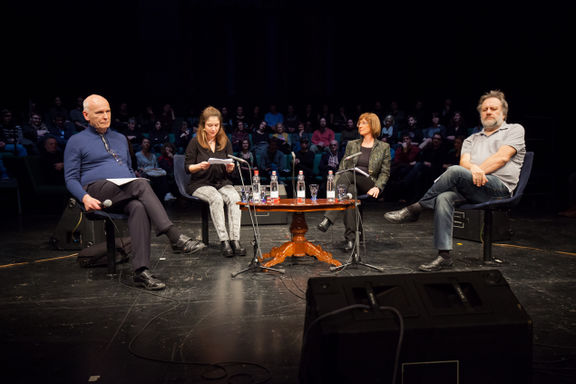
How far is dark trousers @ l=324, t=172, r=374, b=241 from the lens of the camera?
12.5 ft

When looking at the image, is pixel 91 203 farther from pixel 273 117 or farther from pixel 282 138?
pixel 273 117

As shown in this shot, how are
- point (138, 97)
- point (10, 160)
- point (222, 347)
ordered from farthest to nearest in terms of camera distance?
1. point (138, 97)
2. point (10, 160)
3. point (222, 347)

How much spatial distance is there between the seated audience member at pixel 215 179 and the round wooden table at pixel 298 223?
359 mm

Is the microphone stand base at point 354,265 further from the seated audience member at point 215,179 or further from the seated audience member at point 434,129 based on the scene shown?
the seated audience member at point 434,129

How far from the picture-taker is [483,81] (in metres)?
9.15

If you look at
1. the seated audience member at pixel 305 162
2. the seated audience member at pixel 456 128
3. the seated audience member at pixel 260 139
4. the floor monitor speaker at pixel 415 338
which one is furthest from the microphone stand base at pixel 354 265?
the seated audience member at pixel 456 128

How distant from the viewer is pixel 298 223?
133 inches

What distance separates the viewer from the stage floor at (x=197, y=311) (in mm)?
1729

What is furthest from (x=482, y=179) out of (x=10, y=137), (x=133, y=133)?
(x=10, y=137)

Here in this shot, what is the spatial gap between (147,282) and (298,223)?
45.6 inches

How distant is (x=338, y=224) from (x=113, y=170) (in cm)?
268

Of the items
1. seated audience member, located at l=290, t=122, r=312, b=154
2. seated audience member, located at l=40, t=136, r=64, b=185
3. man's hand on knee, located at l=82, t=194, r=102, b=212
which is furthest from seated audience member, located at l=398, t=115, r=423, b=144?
man's hand on knee, located at l=82, t=194, r=102, b=212

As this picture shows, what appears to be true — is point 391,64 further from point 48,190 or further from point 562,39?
point 48,190

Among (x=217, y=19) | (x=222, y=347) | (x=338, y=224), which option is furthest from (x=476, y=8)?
(x=222, y=347)
